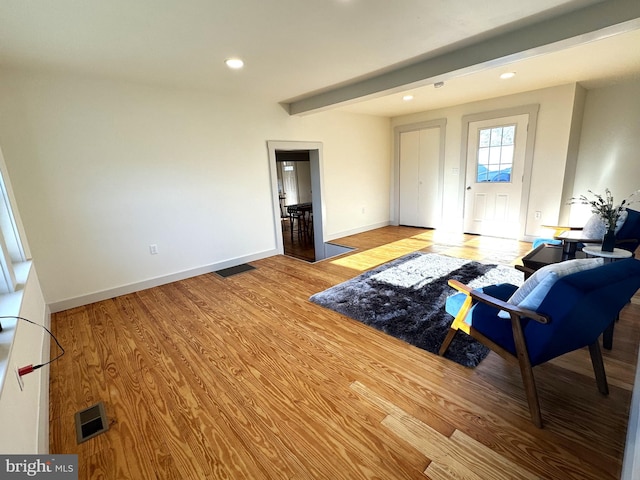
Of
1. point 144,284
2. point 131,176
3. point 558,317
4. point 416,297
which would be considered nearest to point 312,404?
point 558,317

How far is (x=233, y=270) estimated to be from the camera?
161 inches

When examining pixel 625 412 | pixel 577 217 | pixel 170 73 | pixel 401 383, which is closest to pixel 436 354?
pixel 401 383

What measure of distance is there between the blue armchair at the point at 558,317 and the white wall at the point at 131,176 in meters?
Result: 3.43

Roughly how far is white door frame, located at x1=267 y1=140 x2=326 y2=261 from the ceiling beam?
1342 millimetres

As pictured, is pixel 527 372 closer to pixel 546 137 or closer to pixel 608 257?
pixel 608 257

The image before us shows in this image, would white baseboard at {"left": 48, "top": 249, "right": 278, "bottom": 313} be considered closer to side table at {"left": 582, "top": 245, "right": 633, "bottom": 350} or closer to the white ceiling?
the white ceiling

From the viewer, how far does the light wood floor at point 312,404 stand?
52.6 inches

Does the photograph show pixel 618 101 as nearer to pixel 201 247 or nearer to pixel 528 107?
pixel 528 107

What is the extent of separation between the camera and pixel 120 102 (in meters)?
3.12

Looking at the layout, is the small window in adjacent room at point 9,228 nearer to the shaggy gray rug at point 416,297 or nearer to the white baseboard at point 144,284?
the white baseboard at point 144,284

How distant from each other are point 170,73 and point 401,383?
3.60 meters

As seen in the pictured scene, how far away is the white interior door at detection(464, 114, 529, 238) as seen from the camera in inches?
193

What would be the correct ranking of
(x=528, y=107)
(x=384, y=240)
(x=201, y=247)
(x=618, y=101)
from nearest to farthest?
1. (x=201, y=247)
2. (x=618, y=101)
3. (x=528, y=107)
4. (x=384, y=240)

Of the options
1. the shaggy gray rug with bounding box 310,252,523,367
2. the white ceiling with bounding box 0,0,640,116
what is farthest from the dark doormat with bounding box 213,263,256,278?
the white ceiling with bounding box 0,0,640,116
